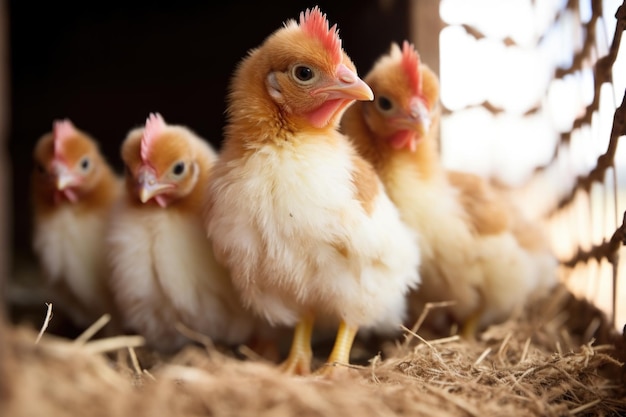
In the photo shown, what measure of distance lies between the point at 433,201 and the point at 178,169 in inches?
40.6

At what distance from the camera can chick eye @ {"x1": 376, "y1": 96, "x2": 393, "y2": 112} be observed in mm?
2297

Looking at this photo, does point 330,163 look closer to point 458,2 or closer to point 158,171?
point 158,171

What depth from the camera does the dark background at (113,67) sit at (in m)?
4.59

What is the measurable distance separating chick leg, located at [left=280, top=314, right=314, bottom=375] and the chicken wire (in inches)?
43.6

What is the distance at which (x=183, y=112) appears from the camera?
4773 mm

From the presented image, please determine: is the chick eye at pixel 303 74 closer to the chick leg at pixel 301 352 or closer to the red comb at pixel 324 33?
the red comb at pixel 324 33

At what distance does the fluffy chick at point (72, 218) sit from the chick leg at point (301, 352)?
1.06 m

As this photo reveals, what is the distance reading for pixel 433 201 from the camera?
7.90 feet

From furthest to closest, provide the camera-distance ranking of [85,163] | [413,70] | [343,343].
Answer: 1. [85,163]
2. [413,70]
3. [343,343]

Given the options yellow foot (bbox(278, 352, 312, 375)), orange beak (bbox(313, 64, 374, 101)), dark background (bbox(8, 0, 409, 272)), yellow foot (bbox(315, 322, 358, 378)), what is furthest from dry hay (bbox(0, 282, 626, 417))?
dark background (bbox(8, 0, 409, 272))

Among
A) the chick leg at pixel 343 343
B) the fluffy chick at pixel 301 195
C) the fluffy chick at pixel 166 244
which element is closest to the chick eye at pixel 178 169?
the fluffy chick at pixel 166 244

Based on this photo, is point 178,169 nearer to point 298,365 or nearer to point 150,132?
point 150,132

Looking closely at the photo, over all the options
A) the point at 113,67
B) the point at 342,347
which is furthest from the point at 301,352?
the point at 113,67

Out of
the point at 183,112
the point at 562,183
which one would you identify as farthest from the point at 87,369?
the point at 183,112
